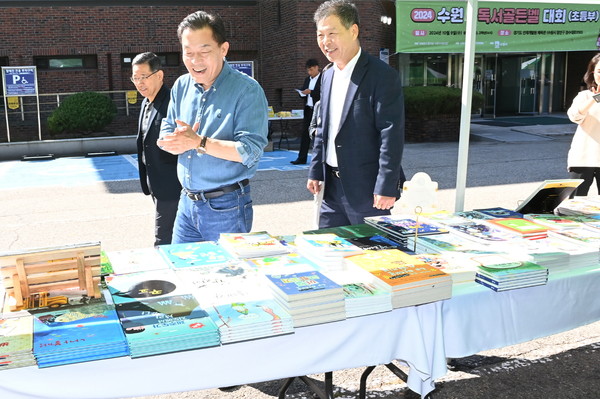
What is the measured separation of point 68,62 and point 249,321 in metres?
19.6

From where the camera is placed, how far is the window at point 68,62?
19.1 metres

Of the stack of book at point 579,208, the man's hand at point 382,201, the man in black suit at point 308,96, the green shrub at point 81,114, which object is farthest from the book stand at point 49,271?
the green shrub at point 81,114

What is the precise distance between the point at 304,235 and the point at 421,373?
917 mm

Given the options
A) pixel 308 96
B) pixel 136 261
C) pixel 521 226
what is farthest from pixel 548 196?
pixel 308 96

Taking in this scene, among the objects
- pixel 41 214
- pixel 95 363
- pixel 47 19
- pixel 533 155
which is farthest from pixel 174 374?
pixel 47 19

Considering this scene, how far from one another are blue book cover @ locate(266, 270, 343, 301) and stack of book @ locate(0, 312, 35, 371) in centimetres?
78

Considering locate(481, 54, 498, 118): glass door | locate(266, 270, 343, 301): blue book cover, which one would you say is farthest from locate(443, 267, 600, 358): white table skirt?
locate(481, 54, 498, 118): glass door

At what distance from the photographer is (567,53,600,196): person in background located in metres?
4.84

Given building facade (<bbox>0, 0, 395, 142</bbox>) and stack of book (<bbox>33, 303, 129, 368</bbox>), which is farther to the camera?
building facade (<bbox>0, 0, 395, 142</bbox>)

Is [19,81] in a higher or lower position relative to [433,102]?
higher

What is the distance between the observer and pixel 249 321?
1.86m

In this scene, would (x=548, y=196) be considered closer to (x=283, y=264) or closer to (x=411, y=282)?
(x=411, y=282)

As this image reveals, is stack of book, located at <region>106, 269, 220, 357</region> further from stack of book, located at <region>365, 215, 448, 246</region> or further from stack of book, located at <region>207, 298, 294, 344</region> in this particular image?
stack of book, located at <region>365, 215, 448, 246</region>

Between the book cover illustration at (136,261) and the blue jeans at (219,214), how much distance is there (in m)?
0.46
